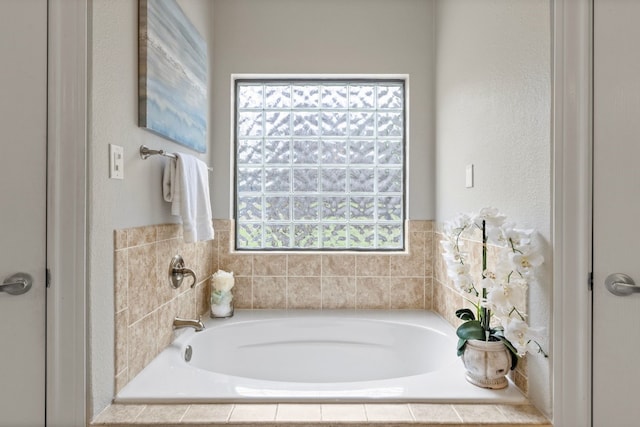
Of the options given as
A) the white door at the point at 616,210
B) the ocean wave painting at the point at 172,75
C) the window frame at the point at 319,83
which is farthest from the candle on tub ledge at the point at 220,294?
the white door at the point at 616,210

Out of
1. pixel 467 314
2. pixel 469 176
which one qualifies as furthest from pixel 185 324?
pixel 469 176

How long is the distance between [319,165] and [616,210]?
62.7 inches

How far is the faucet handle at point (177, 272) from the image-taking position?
1.71 meters

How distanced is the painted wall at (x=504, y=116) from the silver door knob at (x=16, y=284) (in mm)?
1573

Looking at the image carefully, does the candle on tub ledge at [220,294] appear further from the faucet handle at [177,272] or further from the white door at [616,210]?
the white door at [616,210]

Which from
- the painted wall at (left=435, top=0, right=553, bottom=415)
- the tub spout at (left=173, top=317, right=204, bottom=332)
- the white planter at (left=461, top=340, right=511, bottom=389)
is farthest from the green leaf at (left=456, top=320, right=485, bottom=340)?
the tub spout at (left=173, top=317, right=204, bottom=332)

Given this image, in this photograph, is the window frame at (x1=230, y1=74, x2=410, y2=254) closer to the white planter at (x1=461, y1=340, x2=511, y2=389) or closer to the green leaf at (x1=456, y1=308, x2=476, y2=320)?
the green leaf at (x1=456, y1=308, x2=476, y2=320)

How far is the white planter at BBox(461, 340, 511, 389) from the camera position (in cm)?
129

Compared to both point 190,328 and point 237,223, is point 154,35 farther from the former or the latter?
point 190,328

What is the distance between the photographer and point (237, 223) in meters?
2.40

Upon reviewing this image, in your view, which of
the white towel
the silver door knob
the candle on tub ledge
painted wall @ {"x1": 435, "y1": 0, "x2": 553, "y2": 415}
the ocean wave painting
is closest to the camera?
the silver door knob

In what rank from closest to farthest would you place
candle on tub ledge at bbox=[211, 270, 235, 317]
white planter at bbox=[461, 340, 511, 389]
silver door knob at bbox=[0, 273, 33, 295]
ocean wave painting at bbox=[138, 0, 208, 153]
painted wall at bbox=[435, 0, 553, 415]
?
silver door knob at bbox=[0, 273, 33, 295] → painted wall at bbox=[435, 0, 553, 415] → white planter at bbox=[461, 340, 511, 389] → ocean wave painting at bbox=[138, 0, 208, 153] → candle on tub ledge at bbox=[211, 270, 235, 317]

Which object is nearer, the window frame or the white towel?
the white towel

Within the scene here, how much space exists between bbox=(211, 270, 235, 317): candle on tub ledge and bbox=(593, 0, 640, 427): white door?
1687mm
